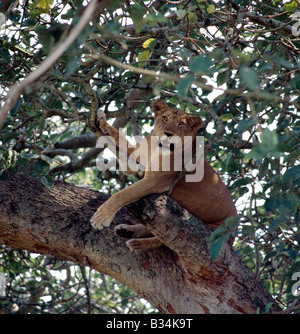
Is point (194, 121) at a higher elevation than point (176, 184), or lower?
higher

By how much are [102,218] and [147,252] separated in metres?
0.54

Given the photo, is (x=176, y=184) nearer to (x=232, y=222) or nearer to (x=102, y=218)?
(x=102, y=218)

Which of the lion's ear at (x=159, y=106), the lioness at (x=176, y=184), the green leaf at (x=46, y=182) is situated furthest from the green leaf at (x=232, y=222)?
the lion's ear at (x=159, y=106)

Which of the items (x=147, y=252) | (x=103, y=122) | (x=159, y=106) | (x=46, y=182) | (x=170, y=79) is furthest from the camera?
(x=159, y=106)

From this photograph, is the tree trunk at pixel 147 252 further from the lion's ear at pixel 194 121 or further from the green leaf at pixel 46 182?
the lion's ear at pixel 194 121

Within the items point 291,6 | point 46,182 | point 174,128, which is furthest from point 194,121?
point 46,182

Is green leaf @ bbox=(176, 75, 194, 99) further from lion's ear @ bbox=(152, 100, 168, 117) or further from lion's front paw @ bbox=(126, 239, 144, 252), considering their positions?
lion's ear @ bbox=(152, 100, 168, 117)

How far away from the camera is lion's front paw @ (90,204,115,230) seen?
3916mm

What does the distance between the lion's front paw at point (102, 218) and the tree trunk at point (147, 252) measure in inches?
4.4

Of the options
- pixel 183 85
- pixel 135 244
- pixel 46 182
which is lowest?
pixel 135 244

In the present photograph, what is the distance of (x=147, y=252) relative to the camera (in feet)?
13.4

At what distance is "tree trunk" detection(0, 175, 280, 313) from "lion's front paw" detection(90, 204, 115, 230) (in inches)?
4.4
